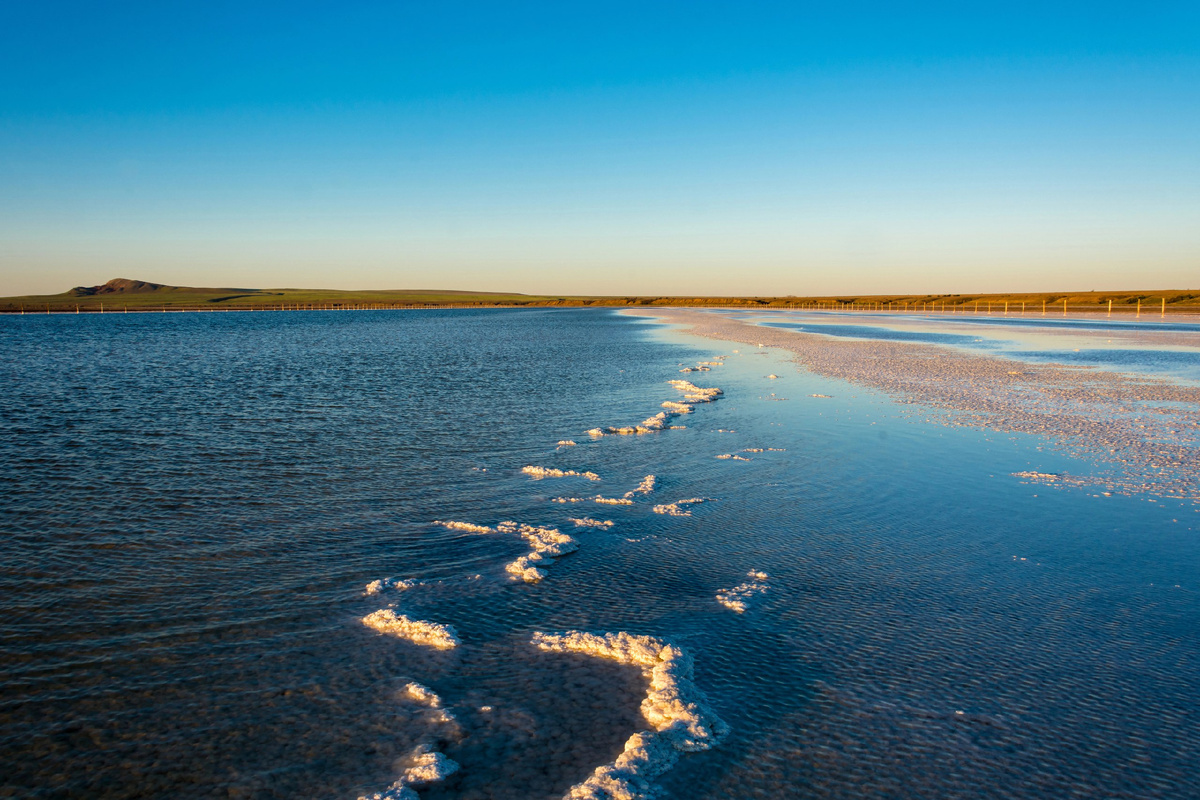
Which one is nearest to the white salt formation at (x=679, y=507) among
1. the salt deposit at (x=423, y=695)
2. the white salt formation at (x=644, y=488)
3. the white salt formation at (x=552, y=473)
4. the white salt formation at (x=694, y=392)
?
the white salt formation at (x=644, y=488)

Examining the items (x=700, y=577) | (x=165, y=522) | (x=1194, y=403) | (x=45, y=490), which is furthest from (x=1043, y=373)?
(x=45, y=490)

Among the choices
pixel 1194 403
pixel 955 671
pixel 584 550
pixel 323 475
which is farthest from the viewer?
pixel 1194 403

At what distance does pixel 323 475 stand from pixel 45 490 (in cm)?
438

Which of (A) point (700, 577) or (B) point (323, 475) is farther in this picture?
(B) point (323, 475)

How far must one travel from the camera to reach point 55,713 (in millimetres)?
5328

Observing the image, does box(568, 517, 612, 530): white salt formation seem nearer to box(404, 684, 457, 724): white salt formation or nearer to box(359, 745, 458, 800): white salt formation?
box(404, 684, 457, 724): white salt formation

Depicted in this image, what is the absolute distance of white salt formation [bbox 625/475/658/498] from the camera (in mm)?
11209

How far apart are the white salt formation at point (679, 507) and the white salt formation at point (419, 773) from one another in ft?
19.3

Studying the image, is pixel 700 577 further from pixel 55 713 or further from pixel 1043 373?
pixel 1043 373

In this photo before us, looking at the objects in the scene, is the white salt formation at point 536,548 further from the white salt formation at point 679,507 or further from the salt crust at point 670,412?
the salt crust at point 670,412

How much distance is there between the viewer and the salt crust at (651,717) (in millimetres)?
4406

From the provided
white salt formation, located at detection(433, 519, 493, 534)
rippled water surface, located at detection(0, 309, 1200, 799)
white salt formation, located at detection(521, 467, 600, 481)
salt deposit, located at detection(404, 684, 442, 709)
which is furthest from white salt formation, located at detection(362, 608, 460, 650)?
white salt formation, located at detection(521, 467, 600, 481)

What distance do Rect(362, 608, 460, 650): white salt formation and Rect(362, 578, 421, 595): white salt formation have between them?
0.59m

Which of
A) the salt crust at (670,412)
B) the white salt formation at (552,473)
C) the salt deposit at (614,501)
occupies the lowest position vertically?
the salt deposit at (614,501)
